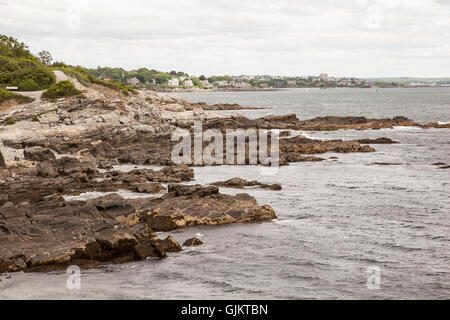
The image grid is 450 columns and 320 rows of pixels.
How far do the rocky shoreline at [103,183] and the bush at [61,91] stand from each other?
1.93 meters

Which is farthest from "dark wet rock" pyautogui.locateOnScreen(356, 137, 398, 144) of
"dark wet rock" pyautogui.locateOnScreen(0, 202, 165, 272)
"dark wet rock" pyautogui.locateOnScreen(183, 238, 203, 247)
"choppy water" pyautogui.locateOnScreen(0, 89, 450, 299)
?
"dark wet rock" pyautogui.locateOnScreen(0, 202, 165, 272)

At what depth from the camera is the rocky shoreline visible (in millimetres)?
23562

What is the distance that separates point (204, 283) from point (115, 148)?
38351 mm

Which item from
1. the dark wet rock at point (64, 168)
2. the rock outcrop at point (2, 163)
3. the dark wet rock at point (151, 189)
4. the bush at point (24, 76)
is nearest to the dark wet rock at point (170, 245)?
the dark wet rock at point (151, 189)

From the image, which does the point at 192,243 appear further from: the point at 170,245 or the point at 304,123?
the point at 304,123

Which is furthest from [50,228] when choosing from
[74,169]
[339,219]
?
[74,169]

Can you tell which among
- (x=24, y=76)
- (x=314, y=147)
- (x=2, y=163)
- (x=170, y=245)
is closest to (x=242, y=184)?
(x=170, y=245)

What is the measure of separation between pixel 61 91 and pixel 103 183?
115 feet

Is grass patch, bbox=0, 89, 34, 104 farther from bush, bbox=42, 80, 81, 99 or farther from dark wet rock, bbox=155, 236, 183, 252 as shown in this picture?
dark wet rock, bbox=155, 236, 183, 252

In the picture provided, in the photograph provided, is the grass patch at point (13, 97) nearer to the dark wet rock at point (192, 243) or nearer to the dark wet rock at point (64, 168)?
the dark wet rock at point (64, 168)

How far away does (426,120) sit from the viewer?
10594 cm

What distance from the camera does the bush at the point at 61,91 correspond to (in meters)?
69.8

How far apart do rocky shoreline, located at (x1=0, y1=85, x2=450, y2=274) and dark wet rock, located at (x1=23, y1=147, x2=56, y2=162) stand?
10cm

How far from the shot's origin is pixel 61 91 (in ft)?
230
